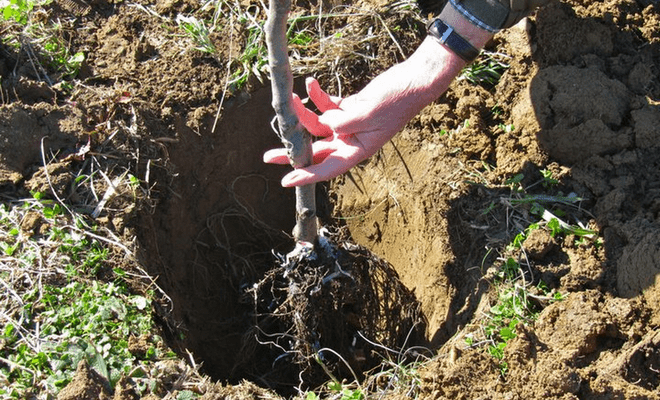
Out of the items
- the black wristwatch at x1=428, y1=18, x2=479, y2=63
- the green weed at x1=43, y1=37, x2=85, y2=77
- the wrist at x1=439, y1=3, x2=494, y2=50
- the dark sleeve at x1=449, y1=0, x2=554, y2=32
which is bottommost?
the green weed at x1=43, y1=37, x2=85, y2=77

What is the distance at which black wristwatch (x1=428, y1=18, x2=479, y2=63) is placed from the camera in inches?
96.8

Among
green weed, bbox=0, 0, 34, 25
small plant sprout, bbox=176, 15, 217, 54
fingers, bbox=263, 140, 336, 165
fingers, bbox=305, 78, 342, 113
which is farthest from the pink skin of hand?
green weed, bbox=0, 0, 34, 25

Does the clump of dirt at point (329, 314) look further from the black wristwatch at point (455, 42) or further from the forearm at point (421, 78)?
the black wristwatch at point (455, 42)

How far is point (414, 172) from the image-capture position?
3.00 metres

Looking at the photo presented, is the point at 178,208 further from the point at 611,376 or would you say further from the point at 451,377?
the point at 611,376

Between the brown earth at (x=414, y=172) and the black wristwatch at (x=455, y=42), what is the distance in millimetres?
470

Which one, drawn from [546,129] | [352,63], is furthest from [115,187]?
[546,129]

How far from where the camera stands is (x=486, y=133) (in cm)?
290

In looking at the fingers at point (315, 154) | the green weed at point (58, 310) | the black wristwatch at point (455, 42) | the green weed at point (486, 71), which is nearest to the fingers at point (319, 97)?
the fingers at point (315, 154)

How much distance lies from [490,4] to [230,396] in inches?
58.9

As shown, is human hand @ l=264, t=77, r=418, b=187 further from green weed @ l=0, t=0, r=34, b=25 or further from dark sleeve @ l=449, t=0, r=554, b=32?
green weed @ l=0, t=0, r=34, b=25

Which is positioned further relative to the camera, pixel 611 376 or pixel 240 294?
pixel 240 294

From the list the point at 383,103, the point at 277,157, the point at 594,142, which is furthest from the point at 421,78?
the point at 594,142

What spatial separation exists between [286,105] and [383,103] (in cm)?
32
